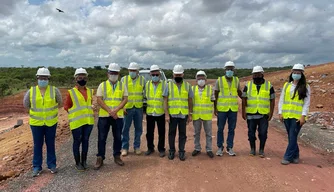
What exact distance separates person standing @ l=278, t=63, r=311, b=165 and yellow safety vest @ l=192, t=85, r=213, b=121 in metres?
1.58

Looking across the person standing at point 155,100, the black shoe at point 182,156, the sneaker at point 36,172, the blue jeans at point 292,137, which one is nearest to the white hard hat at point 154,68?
the person standing at point 155,100

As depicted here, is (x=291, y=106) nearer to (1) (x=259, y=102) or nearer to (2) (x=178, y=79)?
(1) (x=259, y=102)

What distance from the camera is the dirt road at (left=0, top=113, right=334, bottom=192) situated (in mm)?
5699

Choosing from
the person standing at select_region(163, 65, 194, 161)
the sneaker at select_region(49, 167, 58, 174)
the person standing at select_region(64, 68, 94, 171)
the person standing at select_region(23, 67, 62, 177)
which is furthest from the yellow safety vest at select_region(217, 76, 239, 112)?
the sneaker at select_region(49, 167, 58, 174)

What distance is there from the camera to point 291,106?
269 inches

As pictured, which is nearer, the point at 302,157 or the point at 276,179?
the point at 276,179

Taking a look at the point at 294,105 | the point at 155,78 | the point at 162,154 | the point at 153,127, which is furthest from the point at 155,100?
the point at 294,105

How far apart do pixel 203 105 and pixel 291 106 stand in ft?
6.15

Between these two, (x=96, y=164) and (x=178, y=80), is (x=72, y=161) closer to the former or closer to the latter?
(x=96, y=164)

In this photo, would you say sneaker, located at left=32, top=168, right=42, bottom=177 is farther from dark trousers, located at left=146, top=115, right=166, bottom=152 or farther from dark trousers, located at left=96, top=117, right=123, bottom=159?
dark trousers, located at left=146, top=115, right=166, bottom=152

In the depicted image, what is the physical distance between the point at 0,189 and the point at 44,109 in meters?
1.63

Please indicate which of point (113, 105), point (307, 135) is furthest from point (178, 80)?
point (307, 135)

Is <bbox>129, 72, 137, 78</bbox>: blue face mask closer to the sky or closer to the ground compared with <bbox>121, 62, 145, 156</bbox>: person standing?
closer to the sky

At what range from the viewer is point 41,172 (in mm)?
6523
